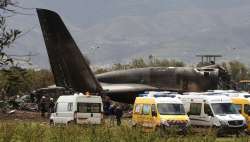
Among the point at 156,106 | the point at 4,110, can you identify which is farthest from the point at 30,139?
the point at 156,106

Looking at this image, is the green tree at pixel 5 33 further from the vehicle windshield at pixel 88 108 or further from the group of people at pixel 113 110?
the group of people at pixel 113 110

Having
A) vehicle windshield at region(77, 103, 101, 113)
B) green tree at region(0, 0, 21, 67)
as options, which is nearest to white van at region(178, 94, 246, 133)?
vehicle windshield at region(77, 103, 101, 113)

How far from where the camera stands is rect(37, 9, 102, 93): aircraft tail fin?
5197 cm

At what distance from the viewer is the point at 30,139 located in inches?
451

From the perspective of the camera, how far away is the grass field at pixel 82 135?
37.7 ft

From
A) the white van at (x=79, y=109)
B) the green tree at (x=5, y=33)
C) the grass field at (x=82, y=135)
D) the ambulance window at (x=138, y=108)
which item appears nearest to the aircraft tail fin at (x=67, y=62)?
the white van at (x=79, y=109)

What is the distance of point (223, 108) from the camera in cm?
3369

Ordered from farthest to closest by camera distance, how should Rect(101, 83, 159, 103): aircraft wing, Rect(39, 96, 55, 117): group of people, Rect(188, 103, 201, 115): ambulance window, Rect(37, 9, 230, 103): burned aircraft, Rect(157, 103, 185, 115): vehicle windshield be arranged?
Rect(101, 83, 159, 103): aircraft wing < Rect(37, 9, 230, 103): burned aircraft < Rect(39, 96, 55, 117): group of people < Rect(188, 103, 201, 115): ambulance window < Rect(157, 103, 185, 115): vehicle windshield

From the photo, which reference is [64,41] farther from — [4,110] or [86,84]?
[4,110]

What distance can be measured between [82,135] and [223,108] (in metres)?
22.6

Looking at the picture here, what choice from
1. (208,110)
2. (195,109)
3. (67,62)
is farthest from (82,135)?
(67,62)

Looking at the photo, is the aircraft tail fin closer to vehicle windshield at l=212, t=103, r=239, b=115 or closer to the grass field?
vehicle windshield at l=212, t=103, r=239, b=115

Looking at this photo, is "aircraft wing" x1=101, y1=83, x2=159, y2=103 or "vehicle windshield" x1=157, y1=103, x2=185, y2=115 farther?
"aircraft wing" x1=101, y1=83, x2=159, y2=103

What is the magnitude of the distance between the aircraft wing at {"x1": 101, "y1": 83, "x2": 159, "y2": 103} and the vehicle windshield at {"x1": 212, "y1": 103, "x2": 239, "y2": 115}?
68.3 feet
